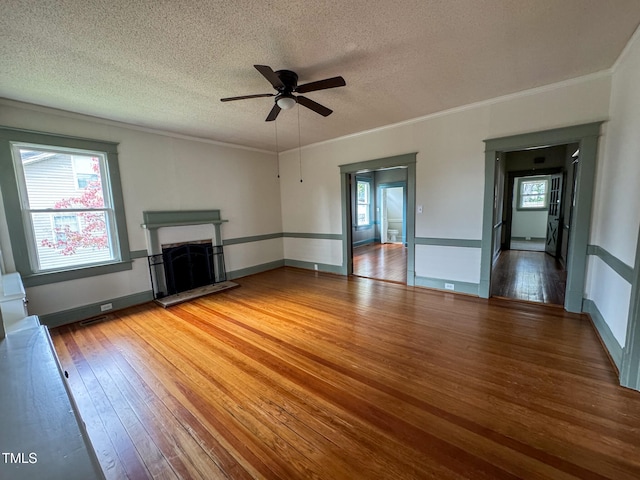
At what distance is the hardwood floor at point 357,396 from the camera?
4.69 ft

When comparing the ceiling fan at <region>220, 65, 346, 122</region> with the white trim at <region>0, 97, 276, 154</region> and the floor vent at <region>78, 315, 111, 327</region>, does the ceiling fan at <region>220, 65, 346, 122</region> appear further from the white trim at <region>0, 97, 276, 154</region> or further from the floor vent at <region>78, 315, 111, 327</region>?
the floor vent at <region>78, 315, 111, 327</region>

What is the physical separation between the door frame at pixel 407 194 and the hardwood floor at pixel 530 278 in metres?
1.36

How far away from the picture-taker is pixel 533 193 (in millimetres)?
8461

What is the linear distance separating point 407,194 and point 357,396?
3.24 meters

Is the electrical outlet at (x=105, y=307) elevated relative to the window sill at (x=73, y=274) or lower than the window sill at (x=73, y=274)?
Result: lower

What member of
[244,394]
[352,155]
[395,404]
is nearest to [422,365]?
[395,404]

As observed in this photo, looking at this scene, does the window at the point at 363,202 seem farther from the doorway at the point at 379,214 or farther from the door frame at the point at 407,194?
the door frame at the point at 407,194

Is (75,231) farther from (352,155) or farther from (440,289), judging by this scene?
(440,289)

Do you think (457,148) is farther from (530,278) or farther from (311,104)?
(530,278)

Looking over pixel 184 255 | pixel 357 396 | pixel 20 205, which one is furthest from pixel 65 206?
pixel 357 396

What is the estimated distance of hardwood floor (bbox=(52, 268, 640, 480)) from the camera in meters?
1.43

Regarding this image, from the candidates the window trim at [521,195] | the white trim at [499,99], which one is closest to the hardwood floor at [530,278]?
the white trim at [499,99]

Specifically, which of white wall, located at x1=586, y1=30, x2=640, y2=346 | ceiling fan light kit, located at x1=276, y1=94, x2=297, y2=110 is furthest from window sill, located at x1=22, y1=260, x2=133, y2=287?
white wall, located at x1=586, y1=30, x2=640, y2=346

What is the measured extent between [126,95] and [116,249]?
2155 mm
